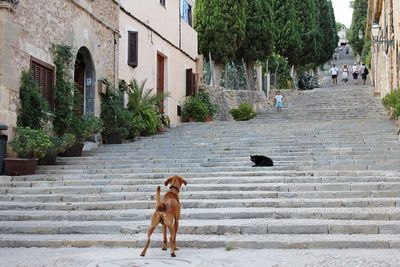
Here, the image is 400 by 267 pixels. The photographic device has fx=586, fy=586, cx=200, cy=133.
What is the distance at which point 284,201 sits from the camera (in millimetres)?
8594

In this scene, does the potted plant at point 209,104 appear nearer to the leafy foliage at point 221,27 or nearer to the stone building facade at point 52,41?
the leafy foliage at point 221,27

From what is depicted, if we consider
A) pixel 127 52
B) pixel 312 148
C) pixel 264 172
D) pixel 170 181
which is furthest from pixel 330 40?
pixel 170 181

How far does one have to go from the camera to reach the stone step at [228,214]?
7793mm

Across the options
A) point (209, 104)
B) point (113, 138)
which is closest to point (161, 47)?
point (209, 104)

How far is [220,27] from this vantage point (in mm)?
25891

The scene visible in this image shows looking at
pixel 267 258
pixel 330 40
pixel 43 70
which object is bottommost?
pixel 267 258

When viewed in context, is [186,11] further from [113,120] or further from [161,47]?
[113,120]

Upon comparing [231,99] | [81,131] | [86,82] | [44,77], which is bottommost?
[81,131]

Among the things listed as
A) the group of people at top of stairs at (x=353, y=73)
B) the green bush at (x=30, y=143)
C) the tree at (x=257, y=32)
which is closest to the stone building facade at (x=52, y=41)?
the green bush at (x=30, y=143)

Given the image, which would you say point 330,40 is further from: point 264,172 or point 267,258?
point 267,258

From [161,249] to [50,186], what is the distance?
4064 mm

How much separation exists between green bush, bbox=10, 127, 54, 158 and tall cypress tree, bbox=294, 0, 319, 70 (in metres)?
27.9

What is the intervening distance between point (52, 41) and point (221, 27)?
45.6 feet

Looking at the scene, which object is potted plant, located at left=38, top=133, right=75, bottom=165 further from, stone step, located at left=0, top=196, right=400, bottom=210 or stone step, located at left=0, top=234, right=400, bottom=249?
stone step, located at left=0, top=234, right=400, bottom=249
